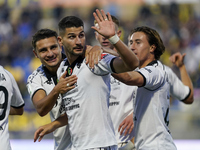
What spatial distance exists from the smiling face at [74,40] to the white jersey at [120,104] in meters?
1.21

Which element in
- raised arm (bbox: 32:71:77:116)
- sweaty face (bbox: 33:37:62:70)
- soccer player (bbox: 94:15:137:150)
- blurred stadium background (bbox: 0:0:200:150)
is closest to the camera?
raised arm (bbox: 32:71:77:116)

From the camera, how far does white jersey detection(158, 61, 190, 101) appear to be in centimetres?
415

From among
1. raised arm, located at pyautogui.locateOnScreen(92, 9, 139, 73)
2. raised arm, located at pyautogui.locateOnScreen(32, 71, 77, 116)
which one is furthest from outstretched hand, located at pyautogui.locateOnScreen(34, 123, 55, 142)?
raised arm, located at pyautogui.locateOnScreen(92, 9, 139, 73)

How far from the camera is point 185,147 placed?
845cm

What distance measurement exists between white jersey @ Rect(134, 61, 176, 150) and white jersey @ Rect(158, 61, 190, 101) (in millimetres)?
337

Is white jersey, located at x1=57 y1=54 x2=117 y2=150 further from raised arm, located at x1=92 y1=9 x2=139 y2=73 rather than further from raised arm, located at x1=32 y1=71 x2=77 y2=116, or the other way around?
raised arm, located at x1=92 y1=9 x2=139 y2=73

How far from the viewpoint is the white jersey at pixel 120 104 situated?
178 inches

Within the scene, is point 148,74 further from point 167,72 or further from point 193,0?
point 193,0

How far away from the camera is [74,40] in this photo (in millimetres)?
3475

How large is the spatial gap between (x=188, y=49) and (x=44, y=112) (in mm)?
10374

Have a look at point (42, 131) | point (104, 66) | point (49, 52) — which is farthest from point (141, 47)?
point (42, 131)

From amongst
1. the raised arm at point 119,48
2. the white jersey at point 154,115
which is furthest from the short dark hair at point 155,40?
the raised arm at point 119,48

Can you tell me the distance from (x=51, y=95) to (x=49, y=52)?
81 centimetres

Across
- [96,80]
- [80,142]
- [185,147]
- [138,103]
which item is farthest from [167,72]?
[185,147]
